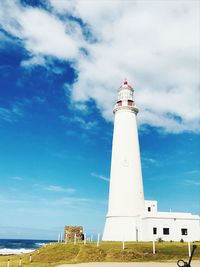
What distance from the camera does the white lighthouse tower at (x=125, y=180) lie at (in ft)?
128

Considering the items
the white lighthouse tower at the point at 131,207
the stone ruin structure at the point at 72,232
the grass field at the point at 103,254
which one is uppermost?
the white lighthouse tower at the point at 131,207

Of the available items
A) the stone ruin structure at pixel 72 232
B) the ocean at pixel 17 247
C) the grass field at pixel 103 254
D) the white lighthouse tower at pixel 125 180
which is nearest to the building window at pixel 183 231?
the white lighthouse tower at pixel 125 180

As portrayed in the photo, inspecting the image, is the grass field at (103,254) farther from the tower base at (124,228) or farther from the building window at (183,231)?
the building window at (183,231)

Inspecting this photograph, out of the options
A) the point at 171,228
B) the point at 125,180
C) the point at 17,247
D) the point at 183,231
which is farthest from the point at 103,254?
the point at 17,247

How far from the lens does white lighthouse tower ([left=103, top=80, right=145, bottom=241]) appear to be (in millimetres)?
39000

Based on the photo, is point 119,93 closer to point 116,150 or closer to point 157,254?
point 116,150

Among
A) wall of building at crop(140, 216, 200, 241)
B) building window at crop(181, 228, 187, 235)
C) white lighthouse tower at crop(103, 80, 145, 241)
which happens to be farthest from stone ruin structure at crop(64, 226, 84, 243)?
building window at crop(181, 228, 187, 235)

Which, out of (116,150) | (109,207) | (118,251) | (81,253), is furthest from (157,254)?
(116,150)

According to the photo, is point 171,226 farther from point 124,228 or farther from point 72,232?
point 72,232

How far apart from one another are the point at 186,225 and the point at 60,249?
50.6ft

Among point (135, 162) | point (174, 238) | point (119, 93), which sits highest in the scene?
point (119, 93)

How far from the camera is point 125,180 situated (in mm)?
39656

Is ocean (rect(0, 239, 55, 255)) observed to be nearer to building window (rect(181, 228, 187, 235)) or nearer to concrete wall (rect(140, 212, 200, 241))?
concrete wall (rect(140, 212, 200, 241))

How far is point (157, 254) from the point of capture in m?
29.1
